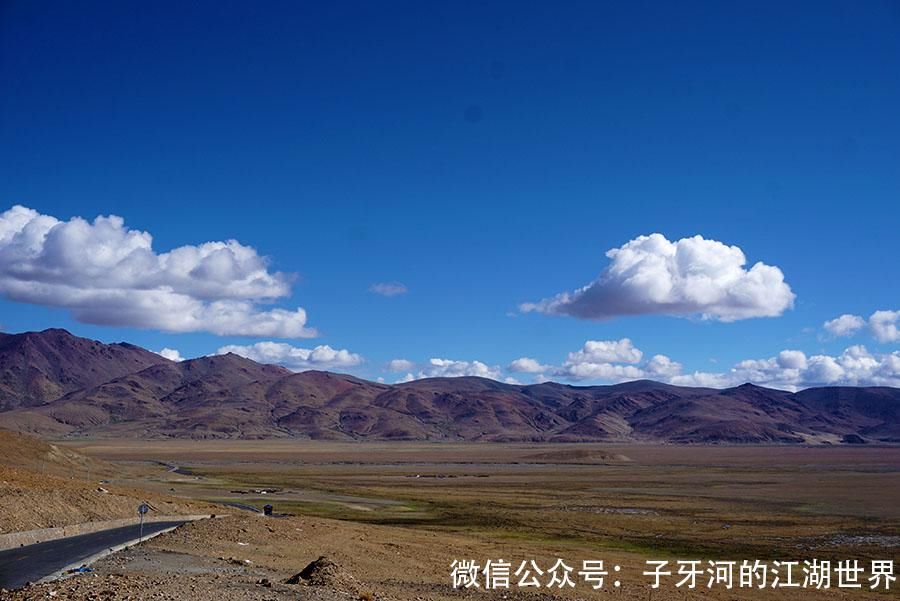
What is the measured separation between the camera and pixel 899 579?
127ft

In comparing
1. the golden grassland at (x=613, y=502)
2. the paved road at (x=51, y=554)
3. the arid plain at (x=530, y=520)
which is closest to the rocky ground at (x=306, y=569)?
the arid plain at (x=530, y=520)

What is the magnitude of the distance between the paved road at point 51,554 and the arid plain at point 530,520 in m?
1.95

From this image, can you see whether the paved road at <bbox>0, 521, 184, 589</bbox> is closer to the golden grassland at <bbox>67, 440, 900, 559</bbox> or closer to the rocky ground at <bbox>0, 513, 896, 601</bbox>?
the rocky ground at <bbox>0, 513, 896, 601</bbox>

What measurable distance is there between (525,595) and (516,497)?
186 ft

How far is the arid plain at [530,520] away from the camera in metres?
33.7

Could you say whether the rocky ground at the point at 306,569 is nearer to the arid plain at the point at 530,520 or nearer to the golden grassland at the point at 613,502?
the arid plain at the point at 530,520

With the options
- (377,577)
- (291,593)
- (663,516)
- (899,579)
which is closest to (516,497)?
(663,516)

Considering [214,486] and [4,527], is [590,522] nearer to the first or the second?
[4,527]

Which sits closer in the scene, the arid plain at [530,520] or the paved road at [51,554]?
the paved road at [51,554]

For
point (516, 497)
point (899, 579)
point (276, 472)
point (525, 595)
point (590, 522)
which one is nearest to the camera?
point (525, 595)

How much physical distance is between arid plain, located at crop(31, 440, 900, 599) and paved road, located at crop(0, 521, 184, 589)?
1.95 meters

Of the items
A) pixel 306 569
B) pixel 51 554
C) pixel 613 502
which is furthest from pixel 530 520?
pixel 306 569

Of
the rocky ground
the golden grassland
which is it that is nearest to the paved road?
the rocky ground

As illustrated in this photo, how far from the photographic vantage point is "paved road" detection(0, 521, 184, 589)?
24.6m
